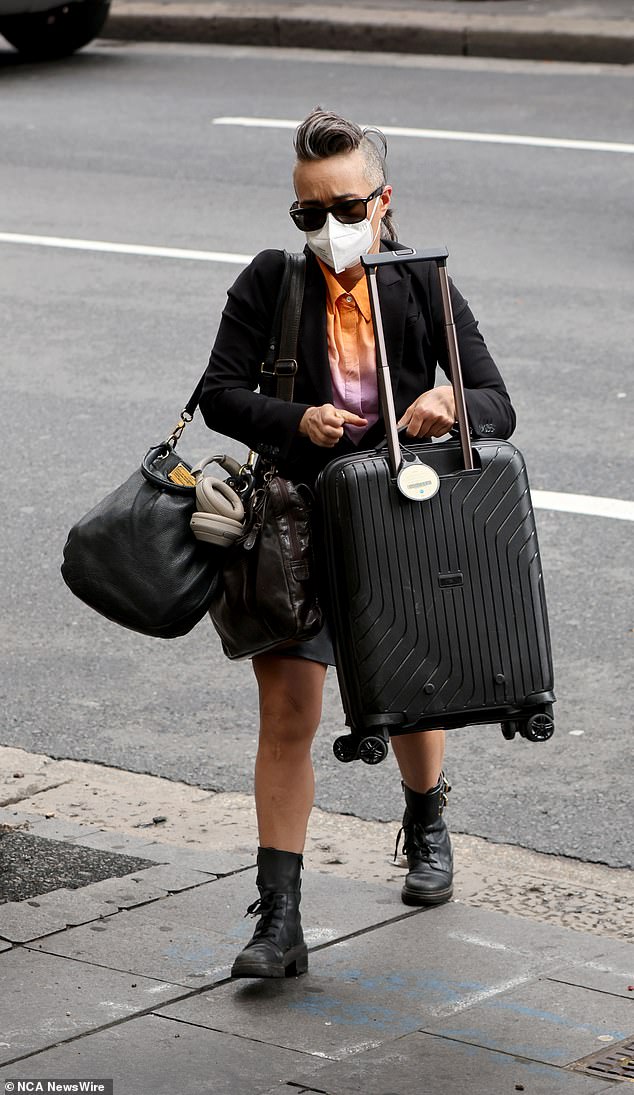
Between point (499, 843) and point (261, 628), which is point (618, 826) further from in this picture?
point (261, 628)

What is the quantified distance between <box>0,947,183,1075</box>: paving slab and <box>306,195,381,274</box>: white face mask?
160cm

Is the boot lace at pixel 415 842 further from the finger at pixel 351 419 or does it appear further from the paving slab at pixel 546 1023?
the finger at pixel 351 419

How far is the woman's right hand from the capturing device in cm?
378

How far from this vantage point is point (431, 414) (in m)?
3.80

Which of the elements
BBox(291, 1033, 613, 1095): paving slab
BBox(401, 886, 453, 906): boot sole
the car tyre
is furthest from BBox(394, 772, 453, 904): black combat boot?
the car tyre

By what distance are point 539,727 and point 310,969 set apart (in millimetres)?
772

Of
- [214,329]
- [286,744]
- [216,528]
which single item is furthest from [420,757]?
[214,329]

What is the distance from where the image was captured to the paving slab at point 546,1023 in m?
3.60

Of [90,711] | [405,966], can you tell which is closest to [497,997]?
[405,966]

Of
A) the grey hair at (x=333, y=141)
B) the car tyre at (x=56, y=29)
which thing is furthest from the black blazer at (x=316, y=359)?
the car tyre at (x=56, y=29)

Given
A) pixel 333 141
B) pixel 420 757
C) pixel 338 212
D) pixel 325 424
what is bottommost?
pixel 420 757

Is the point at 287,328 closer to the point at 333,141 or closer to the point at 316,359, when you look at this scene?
the point at 316,359

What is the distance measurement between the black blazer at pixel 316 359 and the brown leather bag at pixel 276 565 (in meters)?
0.04

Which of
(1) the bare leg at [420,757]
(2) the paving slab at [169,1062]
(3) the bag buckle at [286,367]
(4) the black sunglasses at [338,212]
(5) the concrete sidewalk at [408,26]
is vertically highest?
(5) the concrete sidewalk at [408,26]
